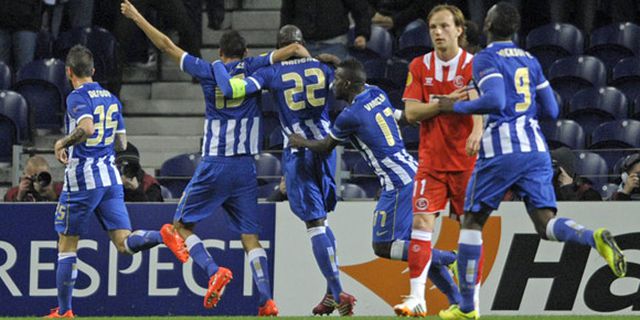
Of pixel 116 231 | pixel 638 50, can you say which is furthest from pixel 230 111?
pixel 638 50

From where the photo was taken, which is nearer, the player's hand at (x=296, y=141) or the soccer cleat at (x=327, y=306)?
the player's hand at (x=296, y=141)

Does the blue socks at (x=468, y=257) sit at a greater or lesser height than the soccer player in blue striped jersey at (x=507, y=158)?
lesser

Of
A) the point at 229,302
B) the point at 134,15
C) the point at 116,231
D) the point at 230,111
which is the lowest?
the point at 229,302

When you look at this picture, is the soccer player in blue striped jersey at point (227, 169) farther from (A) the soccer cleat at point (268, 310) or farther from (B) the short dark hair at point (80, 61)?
(B) the short dark hair at point (80, 61)

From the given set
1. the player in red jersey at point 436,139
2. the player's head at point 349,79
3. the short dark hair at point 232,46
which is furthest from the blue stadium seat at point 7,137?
the player in red jersey at point 436,139

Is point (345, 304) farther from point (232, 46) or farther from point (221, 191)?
point (232, 46)

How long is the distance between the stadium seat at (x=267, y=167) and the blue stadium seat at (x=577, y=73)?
124 inches

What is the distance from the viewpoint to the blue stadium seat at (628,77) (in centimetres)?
1456

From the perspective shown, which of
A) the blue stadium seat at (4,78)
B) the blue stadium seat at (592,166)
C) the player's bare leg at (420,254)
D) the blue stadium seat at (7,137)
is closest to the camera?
the player's bare leg at (420,254)

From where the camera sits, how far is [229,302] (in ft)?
39.9

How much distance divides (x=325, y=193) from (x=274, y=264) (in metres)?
1.38

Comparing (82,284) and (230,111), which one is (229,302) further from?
(230,111)

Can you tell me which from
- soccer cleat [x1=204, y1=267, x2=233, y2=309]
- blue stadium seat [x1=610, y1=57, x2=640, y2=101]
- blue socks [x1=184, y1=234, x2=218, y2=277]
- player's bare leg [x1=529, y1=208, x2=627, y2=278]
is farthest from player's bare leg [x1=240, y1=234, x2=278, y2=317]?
blue stadium seat [x1=610, y1=57, x2=640, y2=101]

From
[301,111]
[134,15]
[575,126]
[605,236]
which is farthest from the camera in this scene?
[575,126]
